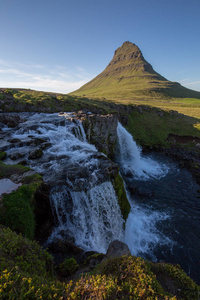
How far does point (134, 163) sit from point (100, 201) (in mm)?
21816

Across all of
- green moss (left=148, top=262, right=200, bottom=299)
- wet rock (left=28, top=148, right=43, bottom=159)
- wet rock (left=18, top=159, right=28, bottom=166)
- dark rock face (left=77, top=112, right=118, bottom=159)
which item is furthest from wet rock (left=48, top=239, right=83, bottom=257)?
dark rock face (left=77, top=112, right=118, bottom=159)

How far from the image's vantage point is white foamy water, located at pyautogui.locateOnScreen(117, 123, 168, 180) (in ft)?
96.7

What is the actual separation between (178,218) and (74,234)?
14619 mm

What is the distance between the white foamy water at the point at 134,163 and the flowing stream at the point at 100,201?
2744 mm

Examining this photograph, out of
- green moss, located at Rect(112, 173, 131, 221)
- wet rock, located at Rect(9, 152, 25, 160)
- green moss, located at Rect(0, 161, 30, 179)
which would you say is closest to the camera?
green moss, located at Rect(0, 161, 30, 179)

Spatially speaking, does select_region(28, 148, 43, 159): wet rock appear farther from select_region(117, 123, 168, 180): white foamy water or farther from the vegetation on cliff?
select_region(117, 123, 168, 180): white foamy water

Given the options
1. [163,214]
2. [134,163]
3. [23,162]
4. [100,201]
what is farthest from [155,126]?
[23,162]

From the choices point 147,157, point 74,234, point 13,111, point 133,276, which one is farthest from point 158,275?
point 13,111

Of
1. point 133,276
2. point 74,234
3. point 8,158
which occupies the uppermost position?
point 133,276

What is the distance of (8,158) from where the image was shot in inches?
609

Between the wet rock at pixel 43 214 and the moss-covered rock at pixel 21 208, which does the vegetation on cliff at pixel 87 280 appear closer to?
the moss-covered rock at pixel 21 208

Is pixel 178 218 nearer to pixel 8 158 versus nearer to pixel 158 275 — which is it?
pixel 158 275

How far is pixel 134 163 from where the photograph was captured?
1310 inches

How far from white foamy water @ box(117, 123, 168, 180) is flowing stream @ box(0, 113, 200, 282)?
2744 millimetres
